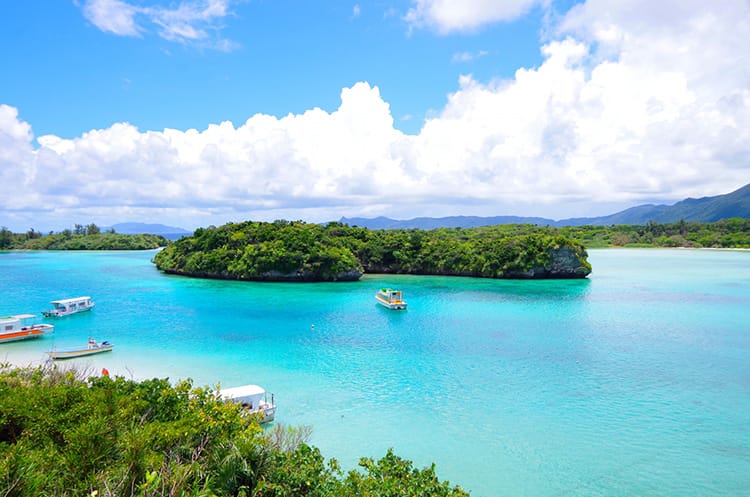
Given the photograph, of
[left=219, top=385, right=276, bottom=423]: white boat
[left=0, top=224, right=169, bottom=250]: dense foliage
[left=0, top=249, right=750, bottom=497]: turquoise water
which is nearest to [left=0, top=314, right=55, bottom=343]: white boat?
[left=0, top=249, right=750, bottom=497]: turquoise water

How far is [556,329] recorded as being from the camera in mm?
30656

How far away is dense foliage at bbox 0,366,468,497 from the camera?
275 inches

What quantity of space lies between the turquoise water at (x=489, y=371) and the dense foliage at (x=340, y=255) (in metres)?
12.8

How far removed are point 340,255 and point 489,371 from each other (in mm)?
40891

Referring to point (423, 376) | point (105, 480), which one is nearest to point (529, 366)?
Answer: point (423, 376)

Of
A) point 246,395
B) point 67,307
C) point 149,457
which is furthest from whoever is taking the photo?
point 67,307

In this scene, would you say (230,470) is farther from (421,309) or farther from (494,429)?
(421,309)

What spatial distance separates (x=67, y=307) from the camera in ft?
114

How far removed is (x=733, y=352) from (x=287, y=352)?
2581 centimetres

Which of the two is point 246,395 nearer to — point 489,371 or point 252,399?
point 252,399

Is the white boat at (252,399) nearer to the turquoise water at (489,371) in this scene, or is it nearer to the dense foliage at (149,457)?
the turquoise water at (489,371)

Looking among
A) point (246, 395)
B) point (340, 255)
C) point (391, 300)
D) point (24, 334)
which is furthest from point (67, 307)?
point (340, 255)

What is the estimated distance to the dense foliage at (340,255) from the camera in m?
58.5

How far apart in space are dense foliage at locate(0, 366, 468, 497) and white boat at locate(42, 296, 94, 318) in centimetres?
2870
